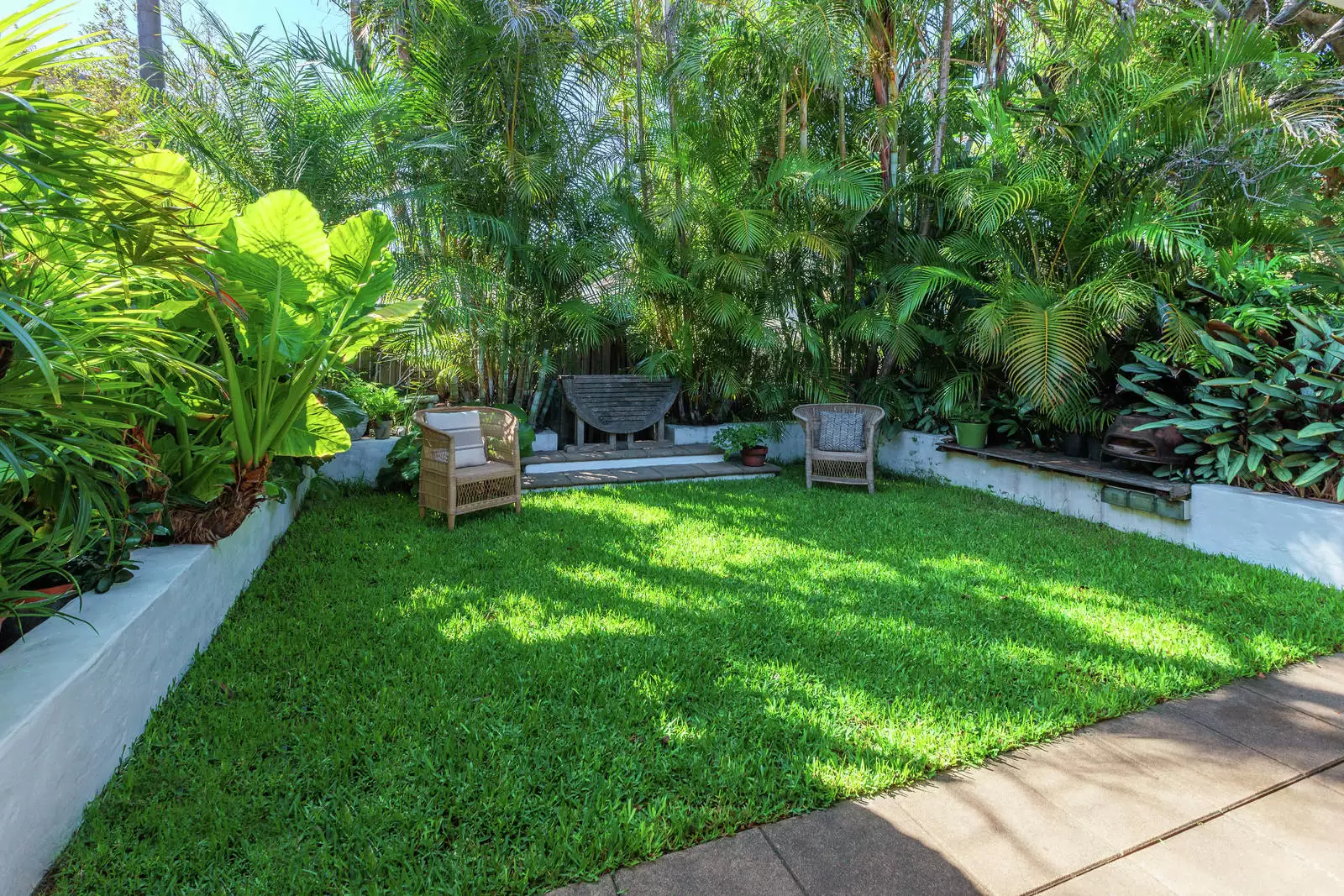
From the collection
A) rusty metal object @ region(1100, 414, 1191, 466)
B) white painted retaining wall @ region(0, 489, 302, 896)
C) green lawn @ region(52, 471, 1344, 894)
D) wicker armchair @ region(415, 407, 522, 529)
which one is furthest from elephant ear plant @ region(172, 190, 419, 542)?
rusty metal object @ region(1100, 414, 1191, 466)

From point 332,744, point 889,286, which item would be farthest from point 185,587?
point 889,286

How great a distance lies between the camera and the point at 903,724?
7.45ft

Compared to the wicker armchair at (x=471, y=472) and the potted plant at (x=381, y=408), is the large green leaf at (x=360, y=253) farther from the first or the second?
the potted plant at (x=381, y=408)

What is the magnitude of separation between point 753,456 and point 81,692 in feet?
18.6

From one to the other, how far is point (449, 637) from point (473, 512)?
205 centimetres

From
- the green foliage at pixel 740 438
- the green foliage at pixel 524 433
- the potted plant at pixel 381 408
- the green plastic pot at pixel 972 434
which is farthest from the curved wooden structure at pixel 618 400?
the green plastic pot at pixel 972 434

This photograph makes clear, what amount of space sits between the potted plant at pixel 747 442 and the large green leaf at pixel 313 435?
159 inches

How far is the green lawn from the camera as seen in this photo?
1.71 meters

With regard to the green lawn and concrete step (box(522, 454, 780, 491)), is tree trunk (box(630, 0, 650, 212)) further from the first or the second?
the green lawn

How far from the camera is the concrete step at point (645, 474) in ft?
19.4

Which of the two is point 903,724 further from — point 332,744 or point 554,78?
point 554,78

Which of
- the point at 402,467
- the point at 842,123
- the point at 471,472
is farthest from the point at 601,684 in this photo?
the point at 842,123

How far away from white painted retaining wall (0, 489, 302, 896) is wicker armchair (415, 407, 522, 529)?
1.80 meters

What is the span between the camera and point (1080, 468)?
5.16 m
